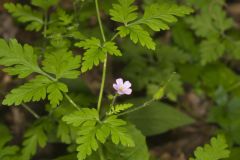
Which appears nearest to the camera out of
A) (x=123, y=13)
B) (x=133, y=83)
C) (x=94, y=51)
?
(x=94, y=51)

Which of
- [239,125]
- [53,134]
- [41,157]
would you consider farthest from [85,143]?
[239,125]

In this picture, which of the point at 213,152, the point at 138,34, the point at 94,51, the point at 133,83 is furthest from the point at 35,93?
the point at 133,83

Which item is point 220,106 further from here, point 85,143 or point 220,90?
point 85,143

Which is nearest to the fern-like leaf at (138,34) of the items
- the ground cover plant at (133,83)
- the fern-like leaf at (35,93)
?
the ground cover plant at (133,83)

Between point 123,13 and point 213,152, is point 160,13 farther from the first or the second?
point 213,152

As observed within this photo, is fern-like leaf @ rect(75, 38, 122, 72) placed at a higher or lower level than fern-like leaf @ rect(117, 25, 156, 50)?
lower

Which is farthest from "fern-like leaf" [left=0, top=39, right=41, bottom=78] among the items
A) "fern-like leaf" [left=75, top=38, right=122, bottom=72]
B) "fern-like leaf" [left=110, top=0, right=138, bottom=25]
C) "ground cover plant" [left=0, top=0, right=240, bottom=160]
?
"fern-like leaf" [left=110, top=0, right=138, bottom=25]

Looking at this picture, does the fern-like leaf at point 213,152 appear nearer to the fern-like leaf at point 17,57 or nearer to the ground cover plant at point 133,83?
the ground cover plant at point 133,83

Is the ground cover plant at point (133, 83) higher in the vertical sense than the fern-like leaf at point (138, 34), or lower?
lower

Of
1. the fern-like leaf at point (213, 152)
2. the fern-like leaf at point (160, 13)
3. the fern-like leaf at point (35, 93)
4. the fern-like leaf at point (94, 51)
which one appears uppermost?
the fern-like leaf at point (160, 13)

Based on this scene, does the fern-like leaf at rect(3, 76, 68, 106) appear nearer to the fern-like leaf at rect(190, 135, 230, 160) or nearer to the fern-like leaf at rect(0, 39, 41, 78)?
the fern-like leaf at rect(0, 39, 41, 78)
